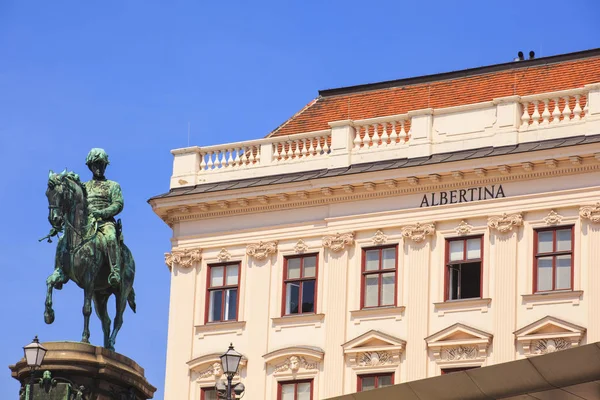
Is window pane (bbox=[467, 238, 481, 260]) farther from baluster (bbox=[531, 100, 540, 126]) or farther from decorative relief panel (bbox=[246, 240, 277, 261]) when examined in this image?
decorative relief panel (bbox=[246, 240, 277, 261])

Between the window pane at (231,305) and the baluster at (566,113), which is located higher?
the baluster at (566,113)

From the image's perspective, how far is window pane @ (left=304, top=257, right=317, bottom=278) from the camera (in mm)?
47656

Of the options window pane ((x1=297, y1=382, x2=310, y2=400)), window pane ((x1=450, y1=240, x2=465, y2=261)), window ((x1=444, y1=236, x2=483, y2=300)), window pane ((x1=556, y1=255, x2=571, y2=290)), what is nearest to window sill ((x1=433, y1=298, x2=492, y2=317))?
window ((x1=444, y1=236, x2=483, y2=300))

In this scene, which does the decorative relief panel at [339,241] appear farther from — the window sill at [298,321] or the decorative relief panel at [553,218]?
the decorative relief panel at [553,218]

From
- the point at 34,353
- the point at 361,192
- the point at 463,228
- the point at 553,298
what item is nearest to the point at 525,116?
the point at 463,228

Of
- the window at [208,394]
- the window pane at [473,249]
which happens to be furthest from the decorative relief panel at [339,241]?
the window at [208,394]

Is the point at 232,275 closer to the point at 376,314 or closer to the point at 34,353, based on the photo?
the point at 376,314

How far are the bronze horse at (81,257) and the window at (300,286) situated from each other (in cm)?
1453

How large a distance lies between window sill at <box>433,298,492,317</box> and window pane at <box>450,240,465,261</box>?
1174mm

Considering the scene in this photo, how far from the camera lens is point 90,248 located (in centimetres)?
3269

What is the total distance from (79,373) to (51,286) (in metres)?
2.59

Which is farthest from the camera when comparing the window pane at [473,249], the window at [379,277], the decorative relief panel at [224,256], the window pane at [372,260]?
the decorative relief panel at [224,256]

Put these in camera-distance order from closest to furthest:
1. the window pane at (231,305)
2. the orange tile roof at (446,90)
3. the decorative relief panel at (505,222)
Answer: the decorative relief panel at (505,222), the window pane at (231,305), the orange tile roof at (446,90)

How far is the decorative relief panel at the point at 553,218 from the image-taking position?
44406 mm
